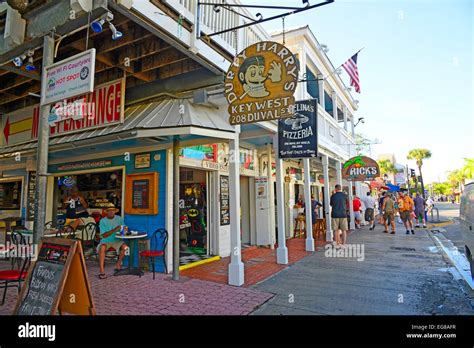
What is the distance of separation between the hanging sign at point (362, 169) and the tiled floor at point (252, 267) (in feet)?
15.8

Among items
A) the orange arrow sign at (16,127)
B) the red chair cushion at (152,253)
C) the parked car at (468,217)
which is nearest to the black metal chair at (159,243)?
the red chair cushion at (152,253)

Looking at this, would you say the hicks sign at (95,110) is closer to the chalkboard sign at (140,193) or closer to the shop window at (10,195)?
the chalkboard sign at (140,193)

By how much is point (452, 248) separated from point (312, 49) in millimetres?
7913

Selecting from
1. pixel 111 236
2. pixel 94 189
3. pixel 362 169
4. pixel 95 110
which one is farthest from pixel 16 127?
pixel 362 169

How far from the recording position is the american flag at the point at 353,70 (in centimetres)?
980

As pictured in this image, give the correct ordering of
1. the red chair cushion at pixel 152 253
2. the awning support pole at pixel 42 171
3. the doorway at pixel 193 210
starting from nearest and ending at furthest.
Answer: the awning support pole at pixel 42 171 < the red chair cushion at pixel 152 253 < the doorway at pixel 193 210

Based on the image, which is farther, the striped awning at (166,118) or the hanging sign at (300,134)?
→ the hanging sign at (300,134)

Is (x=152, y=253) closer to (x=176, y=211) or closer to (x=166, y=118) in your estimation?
(x=176, y=211)

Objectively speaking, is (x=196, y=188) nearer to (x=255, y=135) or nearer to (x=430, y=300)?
(x=255, y=135)

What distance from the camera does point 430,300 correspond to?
441cm

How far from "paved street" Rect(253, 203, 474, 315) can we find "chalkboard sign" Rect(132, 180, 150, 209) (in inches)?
124

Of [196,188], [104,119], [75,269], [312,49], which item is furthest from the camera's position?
[312,49]

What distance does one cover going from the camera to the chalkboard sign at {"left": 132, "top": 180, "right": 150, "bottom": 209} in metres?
6.52
